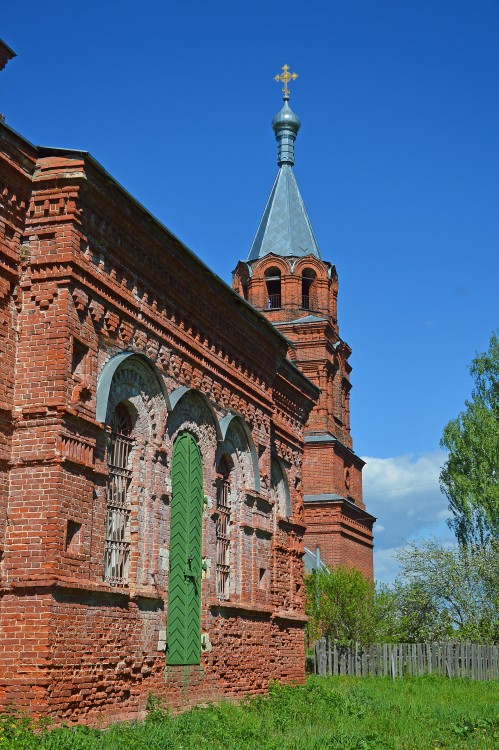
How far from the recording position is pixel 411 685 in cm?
2138

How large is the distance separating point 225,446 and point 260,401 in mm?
1901

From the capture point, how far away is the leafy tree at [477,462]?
112 feet

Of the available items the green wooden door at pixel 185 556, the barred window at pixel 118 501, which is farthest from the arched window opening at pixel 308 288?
the barred window at pixel 118 501

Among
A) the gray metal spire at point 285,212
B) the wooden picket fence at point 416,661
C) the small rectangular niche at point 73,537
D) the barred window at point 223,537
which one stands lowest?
the wooden picket fence at point 416,661

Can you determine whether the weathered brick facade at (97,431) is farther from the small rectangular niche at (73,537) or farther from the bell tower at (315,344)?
the bell tower at (315,344)

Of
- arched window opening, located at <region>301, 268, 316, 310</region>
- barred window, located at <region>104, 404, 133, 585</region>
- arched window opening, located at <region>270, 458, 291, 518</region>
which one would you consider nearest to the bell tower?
arched window opening, located at <region>301, 268, 316, 310</region>

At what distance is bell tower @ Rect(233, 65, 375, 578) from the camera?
34812 mm

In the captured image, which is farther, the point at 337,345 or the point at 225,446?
the point at 337,345

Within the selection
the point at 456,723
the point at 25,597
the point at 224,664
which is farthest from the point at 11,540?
the point at 456,723

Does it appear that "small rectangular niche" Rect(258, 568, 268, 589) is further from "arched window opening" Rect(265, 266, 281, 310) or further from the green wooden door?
"arched window opening" Rect(265, 266, 281, 310)

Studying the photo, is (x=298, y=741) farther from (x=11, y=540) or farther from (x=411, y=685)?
(x=411, y=685)

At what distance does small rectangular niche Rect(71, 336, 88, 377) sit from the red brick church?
0.03 metres

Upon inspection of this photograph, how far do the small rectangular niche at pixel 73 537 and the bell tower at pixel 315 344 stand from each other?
81.6ft

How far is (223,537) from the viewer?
15094 mm
